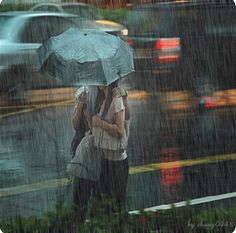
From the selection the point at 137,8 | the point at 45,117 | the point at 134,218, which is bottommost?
the point at 134,218

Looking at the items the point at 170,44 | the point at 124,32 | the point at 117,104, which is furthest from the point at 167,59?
the point at 117,104

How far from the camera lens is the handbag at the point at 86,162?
9.74 m

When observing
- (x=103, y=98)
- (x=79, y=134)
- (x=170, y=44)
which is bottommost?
(x=79, y=134)

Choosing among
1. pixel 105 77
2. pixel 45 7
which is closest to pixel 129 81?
pixel 105 77

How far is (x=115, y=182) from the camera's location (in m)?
9.80

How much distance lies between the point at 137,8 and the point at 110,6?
0.66 feet

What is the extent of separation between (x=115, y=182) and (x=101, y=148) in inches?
11.4

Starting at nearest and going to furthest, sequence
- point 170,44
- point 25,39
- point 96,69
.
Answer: point 96,69 → point 25,39 → point 170,44

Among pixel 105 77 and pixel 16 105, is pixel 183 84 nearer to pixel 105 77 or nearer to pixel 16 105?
pixel 105 77

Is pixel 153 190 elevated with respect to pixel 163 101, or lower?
lower

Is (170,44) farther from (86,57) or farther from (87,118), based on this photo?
(87,118)

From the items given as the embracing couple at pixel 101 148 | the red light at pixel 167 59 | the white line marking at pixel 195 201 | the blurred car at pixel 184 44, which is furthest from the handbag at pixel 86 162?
the red light at pixel 167 59

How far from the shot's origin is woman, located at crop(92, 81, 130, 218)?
380 inches

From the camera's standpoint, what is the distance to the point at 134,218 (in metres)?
9.77
